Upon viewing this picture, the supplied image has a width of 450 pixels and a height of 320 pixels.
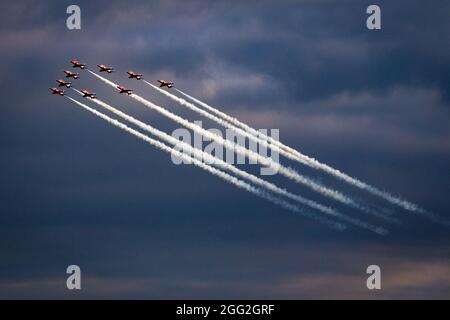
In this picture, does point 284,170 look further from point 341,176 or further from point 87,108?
point 87,108

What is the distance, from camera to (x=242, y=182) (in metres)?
198

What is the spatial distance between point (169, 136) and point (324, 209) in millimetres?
33526

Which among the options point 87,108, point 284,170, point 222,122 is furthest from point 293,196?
point 87,108

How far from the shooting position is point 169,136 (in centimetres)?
19988

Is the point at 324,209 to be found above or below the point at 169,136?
below

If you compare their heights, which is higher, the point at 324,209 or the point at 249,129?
the point at 249,129

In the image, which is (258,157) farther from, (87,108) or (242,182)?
(87,108)

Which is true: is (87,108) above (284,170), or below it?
above

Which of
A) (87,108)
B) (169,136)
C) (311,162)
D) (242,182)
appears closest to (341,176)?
(311,162)

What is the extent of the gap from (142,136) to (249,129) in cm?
2113

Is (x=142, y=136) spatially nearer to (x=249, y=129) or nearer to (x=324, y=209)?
(x=249, y=129)

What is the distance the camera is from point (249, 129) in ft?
643

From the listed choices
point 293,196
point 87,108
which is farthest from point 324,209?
point 87,108

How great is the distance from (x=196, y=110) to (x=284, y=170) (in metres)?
20.9
